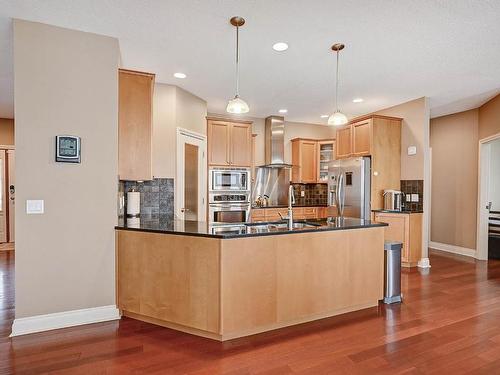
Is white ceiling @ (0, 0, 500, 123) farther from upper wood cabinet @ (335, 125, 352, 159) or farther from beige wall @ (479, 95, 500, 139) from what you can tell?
upper wood cabinet @ (335, 125, 352, 159)

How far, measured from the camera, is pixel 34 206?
9.18 feet

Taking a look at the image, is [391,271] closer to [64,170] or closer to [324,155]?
[64,170]

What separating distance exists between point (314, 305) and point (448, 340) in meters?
1.13

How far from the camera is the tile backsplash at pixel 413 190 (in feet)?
17.2

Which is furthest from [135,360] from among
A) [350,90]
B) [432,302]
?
[350,90]

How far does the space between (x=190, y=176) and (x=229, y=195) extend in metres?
0.95

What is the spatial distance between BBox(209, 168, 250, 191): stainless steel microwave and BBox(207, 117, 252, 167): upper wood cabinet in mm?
114

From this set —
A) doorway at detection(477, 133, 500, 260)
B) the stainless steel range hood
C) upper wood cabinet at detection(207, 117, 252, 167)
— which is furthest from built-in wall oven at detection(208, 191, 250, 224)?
doorway at detection(477, 133, 500, 260)

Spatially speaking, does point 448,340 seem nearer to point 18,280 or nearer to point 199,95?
point 18,280

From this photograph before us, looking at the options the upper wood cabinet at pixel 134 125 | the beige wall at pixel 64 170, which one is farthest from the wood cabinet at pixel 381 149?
the beige wall at pixel 64 170

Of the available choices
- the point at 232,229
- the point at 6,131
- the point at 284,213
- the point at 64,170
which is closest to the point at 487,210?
the point at 284,213

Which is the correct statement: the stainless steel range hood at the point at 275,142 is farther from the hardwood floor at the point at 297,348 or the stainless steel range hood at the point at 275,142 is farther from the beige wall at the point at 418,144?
the hardwood floor at the point at 297,348

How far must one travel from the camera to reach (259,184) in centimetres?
688

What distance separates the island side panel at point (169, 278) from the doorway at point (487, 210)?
5431 millimetres
